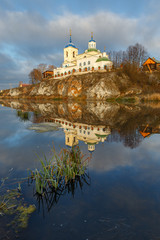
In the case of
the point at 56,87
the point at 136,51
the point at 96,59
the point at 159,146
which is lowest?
the point at 159,146

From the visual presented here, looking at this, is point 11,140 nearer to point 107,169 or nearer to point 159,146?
point 107,169

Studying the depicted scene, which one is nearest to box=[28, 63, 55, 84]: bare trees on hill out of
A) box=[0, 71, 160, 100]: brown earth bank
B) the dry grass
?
box=[0, 71, 160, 100]: brown earth bank

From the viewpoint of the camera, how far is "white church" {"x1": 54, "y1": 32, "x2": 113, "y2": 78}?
67.2m

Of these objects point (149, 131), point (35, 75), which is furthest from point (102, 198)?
point (35, 75)

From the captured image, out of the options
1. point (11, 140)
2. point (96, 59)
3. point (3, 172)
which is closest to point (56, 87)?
point (96, 59)

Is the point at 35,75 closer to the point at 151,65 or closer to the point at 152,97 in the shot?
the point at 151,65

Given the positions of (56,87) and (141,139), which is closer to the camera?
(141,139)

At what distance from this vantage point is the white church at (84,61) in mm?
67213

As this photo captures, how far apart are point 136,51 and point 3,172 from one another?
84.3 metres

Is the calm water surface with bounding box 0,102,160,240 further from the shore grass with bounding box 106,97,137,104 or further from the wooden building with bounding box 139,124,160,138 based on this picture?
the shore grass with bounding box 106,97,137,104

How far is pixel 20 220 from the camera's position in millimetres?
3777

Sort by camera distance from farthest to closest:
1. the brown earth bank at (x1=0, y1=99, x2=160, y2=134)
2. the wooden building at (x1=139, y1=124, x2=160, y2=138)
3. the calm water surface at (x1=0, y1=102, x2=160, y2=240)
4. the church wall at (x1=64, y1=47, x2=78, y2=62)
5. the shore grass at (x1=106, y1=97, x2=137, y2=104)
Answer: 1. the church wall at (x1=64, y1=47, x2=78, y2=62)
2. the shore grass at (x1=106, y1=97, x2=137, y2=104)
3. the brown earth bank at (x1=0, y1=99, x2=160, y2=134)
4. the wooden building at (x1=139, y1=124, x2=160, y2=138)
5. the calm water surface at (x1=0, y1=102, x2=160, y2=240)

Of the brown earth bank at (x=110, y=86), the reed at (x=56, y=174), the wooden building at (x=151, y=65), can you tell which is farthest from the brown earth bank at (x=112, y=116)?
the wooden building at (x=151, y=65)

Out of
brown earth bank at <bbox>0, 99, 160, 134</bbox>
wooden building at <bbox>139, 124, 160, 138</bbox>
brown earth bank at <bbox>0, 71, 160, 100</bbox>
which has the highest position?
brown earth bank at <bbox>0, 71, 160, 100</bbox>
